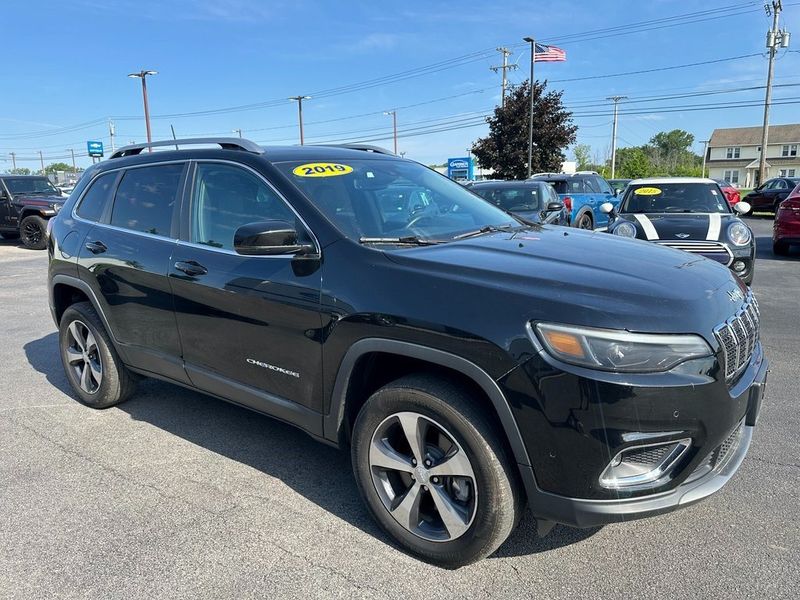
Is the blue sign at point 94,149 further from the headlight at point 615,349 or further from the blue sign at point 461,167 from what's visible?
the headlight at point 615,349

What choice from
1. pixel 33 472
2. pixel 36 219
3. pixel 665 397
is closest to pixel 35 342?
pixel 33 472

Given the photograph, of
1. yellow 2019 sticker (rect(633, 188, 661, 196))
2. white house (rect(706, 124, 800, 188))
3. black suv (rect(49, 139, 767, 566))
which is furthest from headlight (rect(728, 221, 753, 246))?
white house (rect(706, 124, 800, 188))

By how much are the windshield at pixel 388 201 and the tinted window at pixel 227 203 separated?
0.18 m

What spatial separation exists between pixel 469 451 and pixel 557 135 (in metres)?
31.8

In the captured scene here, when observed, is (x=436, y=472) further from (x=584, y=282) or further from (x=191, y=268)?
(x=191, y=268)

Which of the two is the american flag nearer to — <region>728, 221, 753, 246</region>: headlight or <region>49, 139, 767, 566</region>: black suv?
<region>728, 221, 753, 246</region>: headlight

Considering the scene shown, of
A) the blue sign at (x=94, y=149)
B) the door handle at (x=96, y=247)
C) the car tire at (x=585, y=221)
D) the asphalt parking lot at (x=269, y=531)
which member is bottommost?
the asphalt parking lot at (x=269, y=531)

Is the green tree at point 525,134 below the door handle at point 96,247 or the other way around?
the other way around

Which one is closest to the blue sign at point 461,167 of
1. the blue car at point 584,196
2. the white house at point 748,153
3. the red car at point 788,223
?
the blue car at point 584,196

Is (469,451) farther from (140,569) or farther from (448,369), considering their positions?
(140,569)

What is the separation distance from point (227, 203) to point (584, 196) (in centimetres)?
1286

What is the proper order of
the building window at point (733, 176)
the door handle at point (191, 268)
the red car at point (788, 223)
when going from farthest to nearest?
the building window at point (733, 176)
the red car at point (788, 223)
the door handle at point (191, 268)

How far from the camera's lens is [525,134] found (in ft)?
105

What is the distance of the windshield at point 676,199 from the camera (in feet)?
28.7
